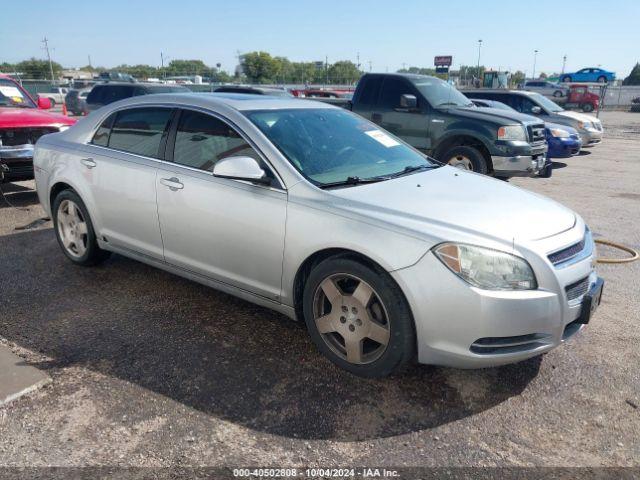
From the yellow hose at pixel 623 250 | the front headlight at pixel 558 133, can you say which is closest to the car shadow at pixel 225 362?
the yellow hose at pixel 623 250

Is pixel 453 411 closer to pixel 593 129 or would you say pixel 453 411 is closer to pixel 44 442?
pixel 44 442

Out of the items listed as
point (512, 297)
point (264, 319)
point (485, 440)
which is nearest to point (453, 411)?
point (485, 440)

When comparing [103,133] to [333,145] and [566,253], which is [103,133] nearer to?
[333,145]

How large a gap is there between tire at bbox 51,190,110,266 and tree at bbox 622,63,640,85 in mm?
97852

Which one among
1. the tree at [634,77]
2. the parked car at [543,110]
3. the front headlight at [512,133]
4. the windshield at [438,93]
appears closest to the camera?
the front headlight at [512,133]

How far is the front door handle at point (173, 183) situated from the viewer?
3762mm

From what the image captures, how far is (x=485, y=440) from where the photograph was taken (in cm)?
262

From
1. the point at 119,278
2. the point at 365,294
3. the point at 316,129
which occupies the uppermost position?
the point at 316,129

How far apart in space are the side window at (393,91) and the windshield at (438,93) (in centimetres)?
18

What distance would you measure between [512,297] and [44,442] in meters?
2.42

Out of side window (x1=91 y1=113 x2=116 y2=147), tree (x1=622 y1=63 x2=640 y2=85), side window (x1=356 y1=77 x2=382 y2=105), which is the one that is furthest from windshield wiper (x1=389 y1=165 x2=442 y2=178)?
tree (x1=622 y1=63 x2=640 y2=85)

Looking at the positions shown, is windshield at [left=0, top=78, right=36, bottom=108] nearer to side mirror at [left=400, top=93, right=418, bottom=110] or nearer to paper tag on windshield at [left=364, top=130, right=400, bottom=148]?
side mirror at [left=400, top=93, right=418, bottom=110]

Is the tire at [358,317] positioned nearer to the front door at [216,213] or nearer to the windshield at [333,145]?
the front door at [216,213]

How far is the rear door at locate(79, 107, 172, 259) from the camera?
13.2ft
